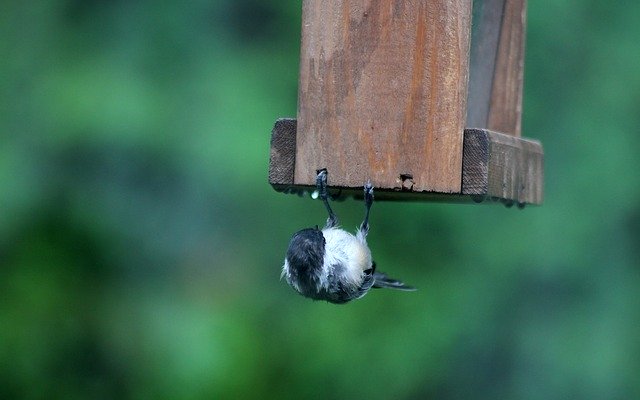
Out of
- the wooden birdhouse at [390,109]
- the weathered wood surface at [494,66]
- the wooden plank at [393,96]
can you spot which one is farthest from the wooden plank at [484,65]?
the wooden plank at [393,96]

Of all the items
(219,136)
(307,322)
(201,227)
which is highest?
(219,136)

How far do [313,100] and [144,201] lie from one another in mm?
2636

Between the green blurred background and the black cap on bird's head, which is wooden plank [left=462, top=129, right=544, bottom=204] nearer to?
the black cap on bird's head

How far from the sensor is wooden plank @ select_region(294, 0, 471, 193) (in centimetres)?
310

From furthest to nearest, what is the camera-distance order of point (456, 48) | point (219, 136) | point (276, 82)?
point (276, 82) → point (219, 136) → point (456, 48)

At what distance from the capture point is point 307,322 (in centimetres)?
Result: 570

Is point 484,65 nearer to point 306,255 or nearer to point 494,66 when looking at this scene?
point 494,66

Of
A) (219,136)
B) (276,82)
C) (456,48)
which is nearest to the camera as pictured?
(456,48)

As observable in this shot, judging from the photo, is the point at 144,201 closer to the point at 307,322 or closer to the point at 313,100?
the point at 307,322

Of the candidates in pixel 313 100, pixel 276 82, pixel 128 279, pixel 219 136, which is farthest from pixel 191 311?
pixel 313 100

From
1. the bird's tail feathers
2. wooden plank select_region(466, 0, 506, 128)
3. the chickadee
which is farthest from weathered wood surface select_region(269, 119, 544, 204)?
the bird's tail feathers

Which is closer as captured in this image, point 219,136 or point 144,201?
point 219,136

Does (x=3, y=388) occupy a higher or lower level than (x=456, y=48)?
lower

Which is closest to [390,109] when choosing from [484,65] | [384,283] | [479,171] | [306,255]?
[479,171]
